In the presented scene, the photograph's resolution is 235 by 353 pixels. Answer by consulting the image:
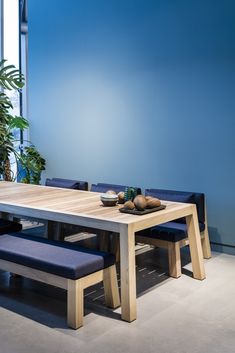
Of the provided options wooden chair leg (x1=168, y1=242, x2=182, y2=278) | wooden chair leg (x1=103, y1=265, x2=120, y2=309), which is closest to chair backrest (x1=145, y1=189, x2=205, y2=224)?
wooden chair leg (x1=168, y1=242, x2=182, y2=278)

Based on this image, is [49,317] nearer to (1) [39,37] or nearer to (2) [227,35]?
(2) [227,35]

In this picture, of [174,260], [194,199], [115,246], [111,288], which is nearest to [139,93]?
[194,199]

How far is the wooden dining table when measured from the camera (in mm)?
2359

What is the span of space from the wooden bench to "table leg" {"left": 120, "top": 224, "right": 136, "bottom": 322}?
164 millimetres

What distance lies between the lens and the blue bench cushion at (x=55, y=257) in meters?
2.29

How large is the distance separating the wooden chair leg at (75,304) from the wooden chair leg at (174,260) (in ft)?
3.56

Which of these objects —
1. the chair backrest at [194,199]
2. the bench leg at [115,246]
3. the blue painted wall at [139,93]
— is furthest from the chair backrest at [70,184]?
the chair backrest at [194,199]

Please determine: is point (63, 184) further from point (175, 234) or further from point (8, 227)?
point (175, 234)

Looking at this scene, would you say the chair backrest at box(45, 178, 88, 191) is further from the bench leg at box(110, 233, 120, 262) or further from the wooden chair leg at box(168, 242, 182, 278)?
the wooden chair leg at box(168, 242, 182, 278)

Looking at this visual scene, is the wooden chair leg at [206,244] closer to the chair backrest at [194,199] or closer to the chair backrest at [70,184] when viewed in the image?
the chair backrest at [194,199]

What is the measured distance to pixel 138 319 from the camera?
240 centimetres

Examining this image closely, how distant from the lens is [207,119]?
12.7 ft

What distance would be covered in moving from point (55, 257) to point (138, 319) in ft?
2.16

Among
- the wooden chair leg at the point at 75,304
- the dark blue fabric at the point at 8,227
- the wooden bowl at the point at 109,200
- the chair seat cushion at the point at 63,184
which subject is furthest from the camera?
the chair seat cushion at the point at 63,184
